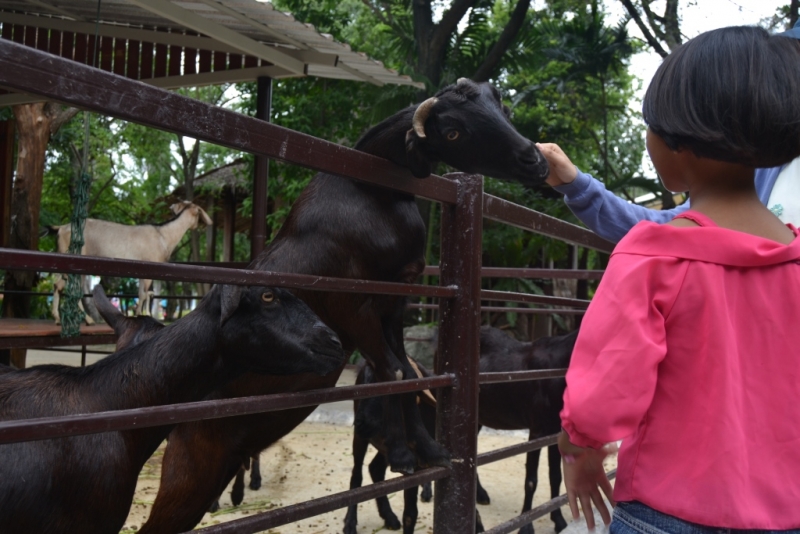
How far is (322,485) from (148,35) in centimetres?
405

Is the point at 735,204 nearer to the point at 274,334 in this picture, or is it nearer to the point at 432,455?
the point at 274,334

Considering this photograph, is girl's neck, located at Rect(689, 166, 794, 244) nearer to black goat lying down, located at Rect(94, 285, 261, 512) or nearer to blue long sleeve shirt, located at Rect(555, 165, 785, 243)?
blue long sleeve shirt, located at Rect(555, 165, 785, 243)

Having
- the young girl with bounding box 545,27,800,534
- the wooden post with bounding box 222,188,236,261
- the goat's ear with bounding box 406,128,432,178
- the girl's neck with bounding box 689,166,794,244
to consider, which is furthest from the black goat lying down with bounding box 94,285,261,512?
the wooden post with bounding box 222,188,236,261

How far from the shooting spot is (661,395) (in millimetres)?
1376

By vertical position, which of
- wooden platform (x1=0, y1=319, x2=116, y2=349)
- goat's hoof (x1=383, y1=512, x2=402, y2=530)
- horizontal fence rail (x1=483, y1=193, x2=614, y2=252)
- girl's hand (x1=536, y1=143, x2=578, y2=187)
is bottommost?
goat's hoof (x1=383, y1=512, x2=402, y2=530)

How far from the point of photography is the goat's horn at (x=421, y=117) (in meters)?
2.73

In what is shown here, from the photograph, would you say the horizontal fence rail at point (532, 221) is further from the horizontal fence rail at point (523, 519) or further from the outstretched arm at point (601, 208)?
the horizontal fence rail at point (523, 519)

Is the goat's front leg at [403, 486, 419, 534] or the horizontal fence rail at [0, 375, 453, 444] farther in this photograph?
the goat's front leg at [403, 486, 419, 534]

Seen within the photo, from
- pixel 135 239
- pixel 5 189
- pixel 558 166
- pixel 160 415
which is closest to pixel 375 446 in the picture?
pixel 558 166

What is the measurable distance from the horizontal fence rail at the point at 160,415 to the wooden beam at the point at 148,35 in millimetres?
4596

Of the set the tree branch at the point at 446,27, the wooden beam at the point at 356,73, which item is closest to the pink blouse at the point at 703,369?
the wooden beam at the point at 356,73

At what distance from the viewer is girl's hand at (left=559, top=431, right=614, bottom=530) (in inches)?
54.9

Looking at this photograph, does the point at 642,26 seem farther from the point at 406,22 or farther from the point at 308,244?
the point at 308,244

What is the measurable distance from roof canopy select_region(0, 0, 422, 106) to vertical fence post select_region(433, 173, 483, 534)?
2.95 m
